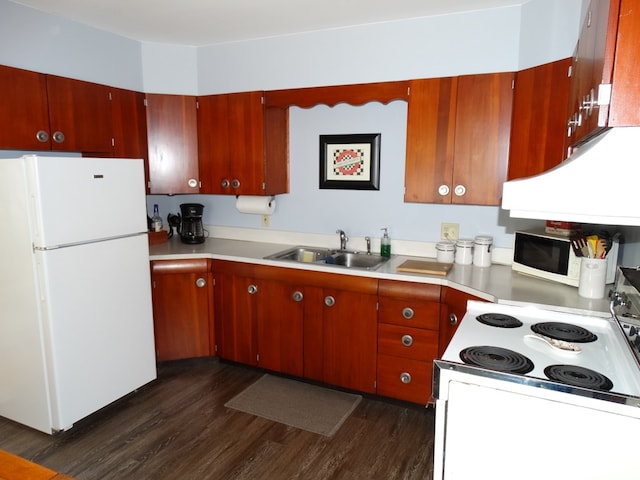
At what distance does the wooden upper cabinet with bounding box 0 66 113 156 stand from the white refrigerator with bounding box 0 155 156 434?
15.6 inches

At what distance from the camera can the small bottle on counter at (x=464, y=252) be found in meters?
2.81

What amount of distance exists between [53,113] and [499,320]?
2.79 m

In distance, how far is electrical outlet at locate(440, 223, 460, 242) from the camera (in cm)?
298

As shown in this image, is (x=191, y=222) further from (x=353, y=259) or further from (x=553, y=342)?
(x=553, y=342)

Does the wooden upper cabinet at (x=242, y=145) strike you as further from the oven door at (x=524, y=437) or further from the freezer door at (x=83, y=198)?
the oven door at (x=524, y=437)

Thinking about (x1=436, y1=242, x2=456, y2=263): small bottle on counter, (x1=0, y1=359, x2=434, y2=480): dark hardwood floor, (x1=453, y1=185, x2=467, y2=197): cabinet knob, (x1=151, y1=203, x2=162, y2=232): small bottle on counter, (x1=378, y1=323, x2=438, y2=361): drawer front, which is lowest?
(x1=0, y1=359, x2=434, y2=480): dark hardwood floor

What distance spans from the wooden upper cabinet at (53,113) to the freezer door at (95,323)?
77 centimetres

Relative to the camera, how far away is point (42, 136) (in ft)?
8.74

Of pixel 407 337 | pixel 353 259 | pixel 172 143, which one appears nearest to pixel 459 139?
pixel 353 259

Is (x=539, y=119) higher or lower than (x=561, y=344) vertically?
higher

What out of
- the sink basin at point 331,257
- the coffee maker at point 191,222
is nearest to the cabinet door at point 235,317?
the sink basin at point 331,257

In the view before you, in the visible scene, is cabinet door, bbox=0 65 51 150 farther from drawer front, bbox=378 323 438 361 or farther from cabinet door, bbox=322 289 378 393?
drawer front, bbox=378 323 438 361

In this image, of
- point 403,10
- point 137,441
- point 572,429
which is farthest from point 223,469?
point 403,10

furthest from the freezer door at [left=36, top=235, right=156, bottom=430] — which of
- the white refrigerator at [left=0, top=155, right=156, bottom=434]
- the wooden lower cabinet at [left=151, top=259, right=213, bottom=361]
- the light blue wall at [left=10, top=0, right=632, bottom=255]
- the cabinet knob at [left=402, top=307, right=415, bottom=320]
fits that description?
the cabinet knob at [left=402, top=307, right=415, bottom=320]
